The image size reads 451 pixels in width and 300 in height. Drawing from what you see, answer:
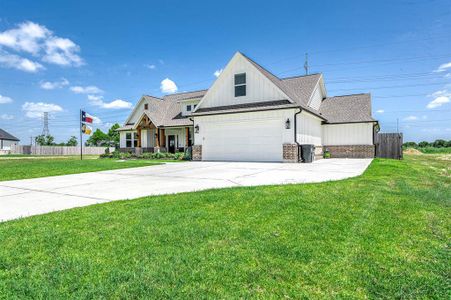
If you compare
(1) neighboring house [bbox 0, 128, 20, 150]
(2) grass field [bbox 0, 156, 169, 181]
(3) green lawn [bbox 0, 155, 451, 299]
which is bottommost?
(3) green lawn [bbox 0, 155, 451, 299]

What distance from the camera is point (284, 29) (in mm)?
Answer: 17500

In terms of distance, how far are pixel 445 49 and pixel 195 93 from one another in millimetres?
21165

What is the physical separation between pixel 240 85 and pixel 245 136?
352 cm

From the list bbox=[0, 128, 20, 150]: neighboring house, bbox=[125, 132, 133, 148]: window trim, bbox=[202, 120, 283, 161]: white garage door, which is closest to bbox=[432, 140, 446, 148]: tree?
bbox=[202, 120, 283, 161]: white garage door

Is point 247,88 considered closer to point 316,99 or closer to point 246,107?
point 246,107

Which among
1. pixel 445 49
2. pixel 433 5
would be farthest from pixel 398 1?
pixel 445 49

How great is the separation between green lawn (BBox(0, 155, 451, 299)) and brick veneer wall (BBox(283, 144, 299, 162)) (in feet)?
32.3

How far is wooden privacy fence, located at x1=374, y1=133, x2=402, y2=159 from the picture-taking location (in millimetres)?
19141

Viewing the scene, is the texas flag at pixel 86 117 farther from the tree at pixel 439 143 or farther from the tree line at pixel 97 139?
the tree at pixel 439 143

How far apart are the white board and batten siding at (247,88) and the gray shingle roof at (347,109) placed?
685 cm

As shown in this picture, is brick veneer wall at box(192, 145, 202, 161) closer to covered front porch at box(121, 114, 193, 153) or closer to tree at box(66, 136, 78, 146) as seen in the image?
covered front porch at box(121, 114, 193, 153)

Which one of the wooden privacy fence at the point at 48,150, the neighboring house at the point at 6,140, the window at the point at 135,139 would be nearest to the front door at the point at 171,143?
the window at the point at 135,139

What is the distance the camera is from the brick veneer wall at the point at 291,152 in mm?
14672

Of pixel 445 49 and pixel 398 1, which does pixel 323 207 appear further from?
pixel 445 49
